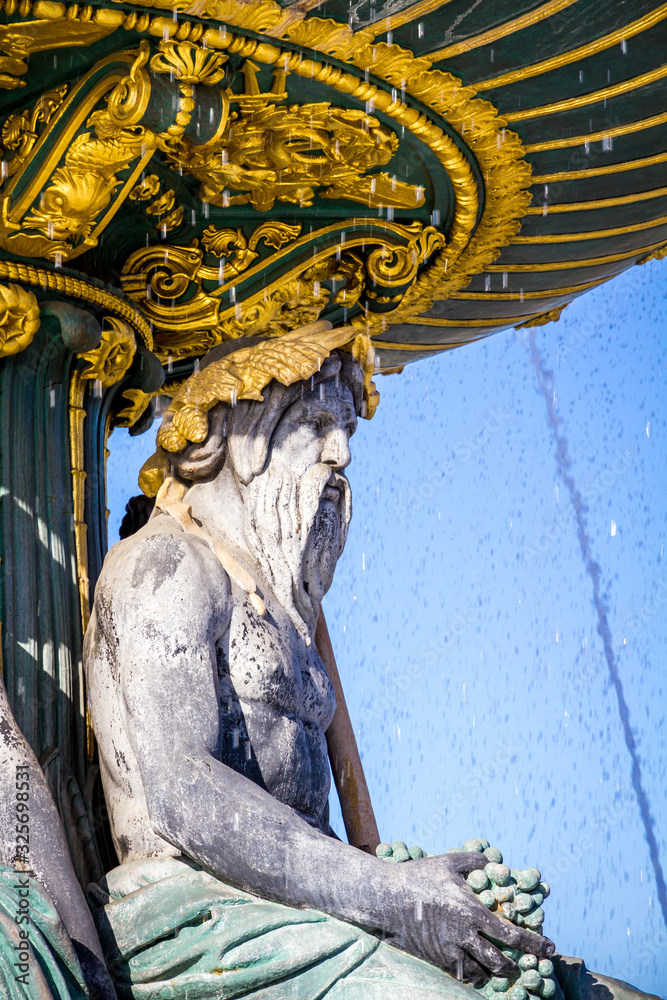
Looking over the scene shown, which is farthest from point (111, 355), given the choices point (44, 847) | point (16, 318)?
point (44, 847)

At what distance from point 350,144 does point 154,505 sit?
1370 millimetres

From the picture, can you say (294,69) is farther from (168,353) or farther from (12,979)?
→ (12,979)

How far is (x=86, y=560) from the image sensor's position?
4.93 metres

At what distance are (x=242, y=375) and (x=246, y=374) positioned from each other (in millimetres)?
18

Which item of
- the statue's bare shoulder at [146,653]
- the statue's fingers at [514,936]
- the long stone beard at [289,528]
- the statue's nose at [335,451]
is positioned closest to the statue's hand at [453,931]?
the statue's fingers at [514,936]

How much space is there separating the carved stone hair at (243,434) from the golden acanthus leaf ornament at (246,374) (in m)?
0.03

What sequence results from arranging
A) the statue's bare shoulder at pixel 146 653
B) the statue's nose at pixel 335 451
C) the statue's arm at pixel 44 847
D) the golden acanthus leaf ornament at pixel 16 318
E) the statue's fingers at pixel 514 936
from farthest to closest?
the statue's nose at pixel 335 451, the golden acanthus leaf ornament at pixel 16 318, the statue's bare shoulder at pixel 146 653, the statue's fingers at pixel 514 936, the statue's arm at pixel 44 847

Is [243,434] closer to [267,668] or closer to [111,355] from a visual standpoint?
[111,355]

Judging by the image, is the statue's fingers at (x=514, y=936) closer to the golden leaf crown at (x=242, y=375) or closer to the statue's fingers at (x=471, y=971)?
the statue's fingers at (x=471, y=971)

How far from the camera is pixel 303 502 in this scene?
4695 mm

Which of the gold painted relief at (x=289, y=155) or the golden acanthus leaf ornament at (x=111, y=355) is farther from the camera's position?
the golden acanthus leaf ornament at (x=111, y=355)

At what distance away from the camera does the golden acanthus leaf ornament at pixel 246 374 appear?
471 cm

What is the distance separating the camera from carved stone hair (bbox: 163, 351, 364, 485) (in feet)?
15.5

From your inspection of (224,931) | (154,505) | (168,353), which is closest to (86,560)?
(154,505)
